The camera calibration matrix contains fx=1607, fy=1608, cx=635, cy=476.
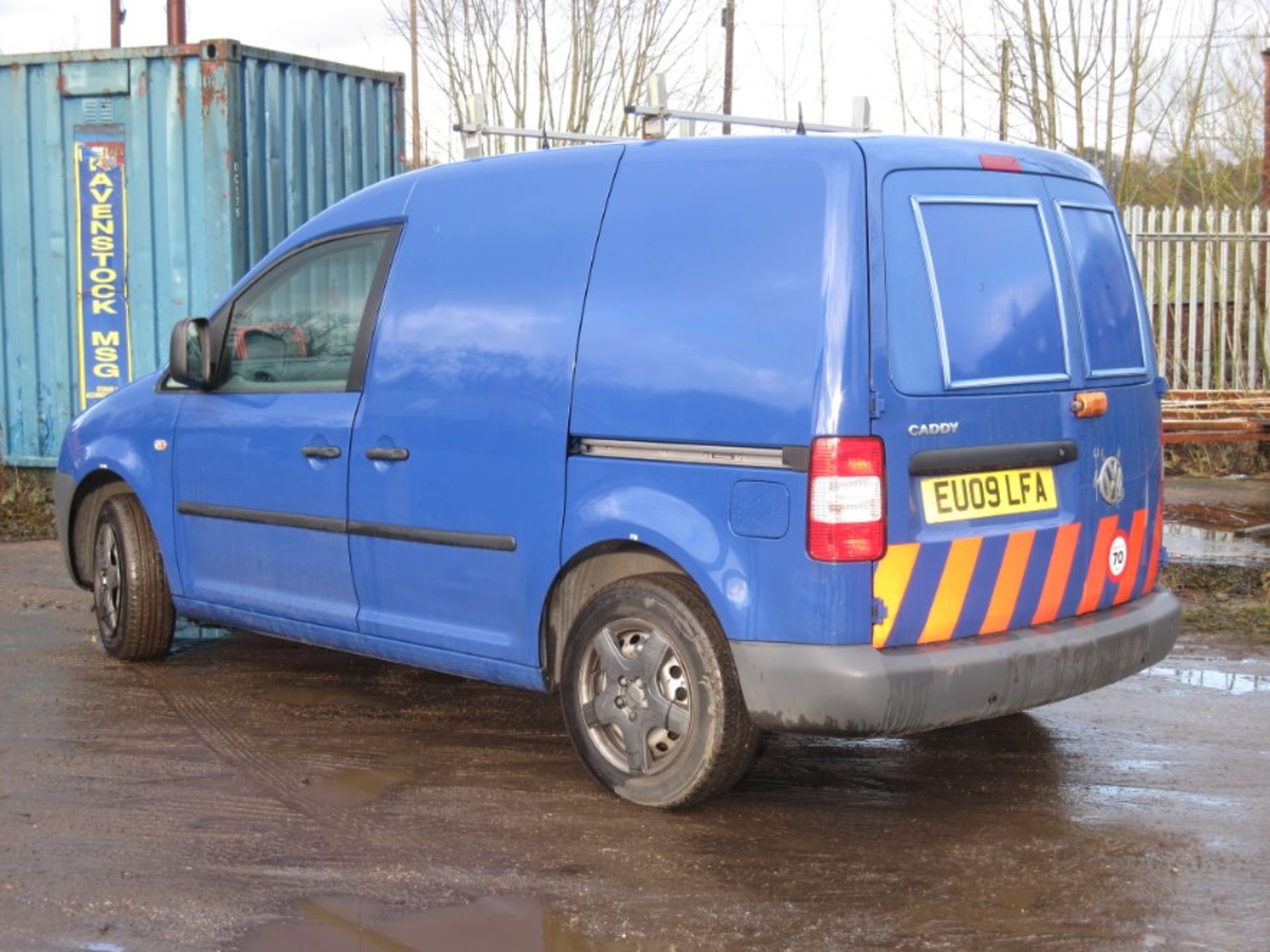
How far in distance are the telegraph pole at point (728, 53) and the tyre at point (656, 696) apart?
17.5 metres

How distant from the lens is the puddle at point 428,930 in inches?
144

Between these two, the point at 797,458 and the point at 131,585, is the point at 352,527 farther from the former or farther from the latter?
the point at 797,458

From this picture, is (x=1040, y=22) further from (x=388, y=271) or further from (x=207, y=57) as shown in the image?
(x=388, y=271)

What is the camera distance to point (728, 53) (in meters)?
23.2

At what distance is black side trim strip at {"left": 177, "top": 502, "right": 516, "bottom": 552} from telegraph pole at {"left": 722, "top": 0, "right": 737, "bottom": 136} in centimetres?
1633

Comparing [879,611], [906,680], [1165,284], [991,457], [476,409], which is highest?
[1165,284]

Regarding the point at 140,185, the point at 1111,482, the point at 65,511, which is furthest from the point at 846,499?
the point at 140,185

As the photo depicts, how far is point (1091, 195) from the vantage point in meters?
4.95

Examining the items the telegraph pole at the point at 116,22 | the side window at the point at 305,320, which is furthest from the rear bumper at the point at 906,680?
the telegraph pole at the point at 116,22

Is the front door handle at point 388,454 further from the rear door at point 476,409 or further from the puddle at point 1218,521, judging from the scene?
the puddle at point 1218,521

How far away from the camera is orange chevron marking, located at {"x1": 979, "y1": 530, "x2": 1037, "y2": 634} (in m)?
4.44

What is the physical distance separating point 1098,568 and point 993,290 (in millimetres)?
922

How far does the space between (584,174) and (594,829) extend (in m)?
1.96

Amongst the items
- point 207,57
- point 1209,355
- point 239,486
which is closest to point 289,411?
point 239,486
